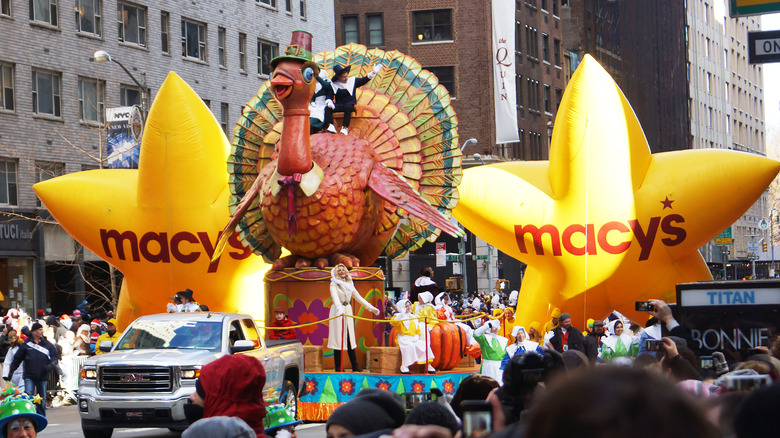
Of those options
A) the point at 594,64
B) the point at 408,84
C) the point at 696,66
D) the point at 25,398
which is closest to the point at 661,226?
the point at 594,64

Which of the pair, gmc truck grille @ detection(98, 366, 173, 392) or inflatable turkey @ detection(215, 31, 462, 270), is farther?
inflatable turkey @ detection(215, 31, 462, 270)

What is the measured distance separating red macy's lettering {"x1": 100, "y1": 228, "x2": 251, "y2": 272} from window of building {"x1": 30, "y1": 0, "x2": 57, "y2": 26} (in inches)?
669

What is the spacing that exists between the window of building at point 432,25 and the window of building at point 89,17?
23.3 metres

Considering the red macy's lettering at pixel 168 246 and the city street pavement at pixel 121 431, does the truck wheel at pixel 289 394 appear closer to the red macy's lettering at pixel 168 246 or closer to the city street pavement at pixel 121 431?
the city street pavement at pixel 121 431

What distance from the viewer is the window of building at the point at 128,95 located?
39.7 m

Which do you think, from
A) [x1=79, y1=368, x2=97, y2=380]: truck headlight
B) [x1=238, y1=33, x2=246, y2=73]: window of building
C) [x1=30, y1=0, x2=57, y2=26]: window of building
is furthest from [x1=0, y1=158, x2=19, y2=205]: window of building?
[x1=79, y1=368, x2=97, y2=380]: truck headlight

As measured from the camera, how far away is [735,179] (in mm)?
20203

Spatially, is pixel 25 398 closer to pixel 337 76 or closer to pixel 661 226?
pixel 337 76

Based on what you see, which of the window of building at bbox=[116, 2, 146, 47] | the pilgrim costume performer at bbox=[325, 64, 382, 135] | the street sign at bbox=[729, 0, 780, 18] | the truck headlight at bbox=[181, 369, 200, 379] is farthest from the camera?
the window of building at bbox=[116, 2, 146, 47]

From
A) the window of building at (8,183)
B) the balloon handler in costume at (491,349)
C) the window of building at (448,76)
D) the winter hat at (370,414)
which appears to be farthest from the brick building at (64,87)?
the winter hat at (370,414)

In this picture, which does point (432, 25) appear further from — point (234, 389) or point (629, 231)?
point (234, 389)

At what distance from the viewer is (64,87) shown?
121ft

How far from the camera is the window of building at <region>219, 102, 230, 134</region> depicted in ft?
148

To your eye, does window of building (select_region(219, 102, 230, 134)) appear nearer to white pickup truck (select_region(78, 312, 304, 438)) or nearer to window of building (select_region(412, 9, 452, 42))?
window of building (select_region(412, 9, 452, 42))
